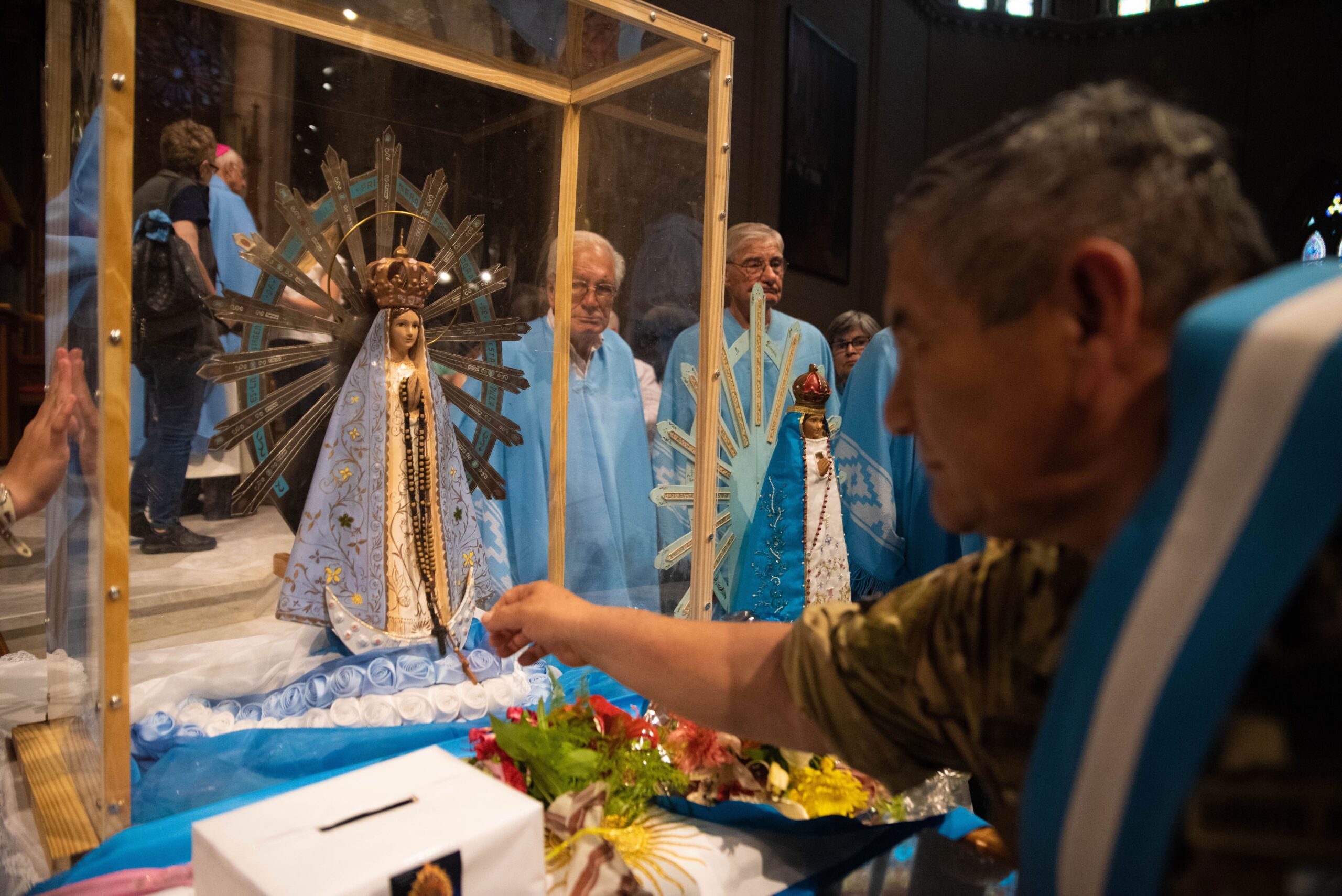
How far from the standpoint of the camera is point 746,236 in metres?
3.67

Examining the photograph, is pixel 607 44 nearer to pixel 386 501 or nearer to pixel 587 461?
pixel 587 461

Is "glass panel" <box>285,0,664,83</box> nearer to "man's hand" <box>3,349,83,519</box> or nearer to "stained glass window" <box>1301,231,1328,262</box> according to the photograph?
"man's hand" <box>3,349,83,519</box>

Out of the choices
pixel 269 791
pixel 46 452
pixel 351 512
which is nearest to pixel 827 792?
pixel 269 791

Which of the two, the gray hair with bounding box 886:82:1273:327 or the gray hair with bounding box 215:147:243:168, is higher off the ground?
the gray hair with bounding box 215:147:243:168

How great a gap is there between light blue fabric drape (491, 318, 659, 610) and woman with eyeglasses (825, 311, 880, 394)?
144cm

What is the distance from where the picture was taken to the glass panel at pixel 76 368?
1.79 m

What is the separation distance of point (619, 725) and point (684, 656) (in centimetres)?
73

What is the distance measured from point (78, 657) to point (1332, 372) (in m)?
2.27

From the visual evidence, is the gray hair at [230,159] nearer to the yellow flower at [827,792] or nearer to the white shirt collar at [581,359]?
the white shirt collar at [581,359]

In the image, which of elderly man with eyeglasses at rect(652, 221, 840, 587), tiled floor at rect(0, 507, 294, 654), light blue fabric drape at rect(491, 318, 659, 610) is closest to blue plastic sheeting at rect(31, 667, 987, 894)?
tiled floor at rect(0, 507, 294, 654)

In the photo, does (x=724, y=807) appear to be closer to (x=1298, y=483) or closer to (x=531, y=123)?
(x=1298, y=483)

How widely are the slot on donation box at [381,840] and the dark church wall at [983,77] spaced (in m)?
3.72

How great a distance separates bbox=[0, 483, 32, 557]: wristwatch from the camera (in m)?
1.87

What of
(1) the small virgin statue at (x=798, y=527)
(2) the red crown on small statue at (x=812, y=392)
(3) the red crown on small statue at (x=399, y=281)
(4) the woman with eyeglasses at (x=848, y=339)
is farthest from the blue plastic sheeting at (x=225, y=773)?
(4) the woman with eyeglasses at (x=848, y=339)
